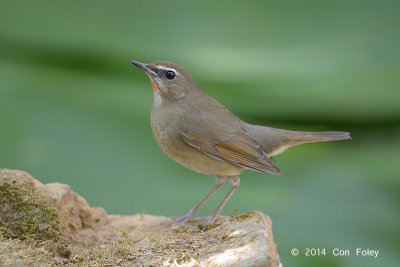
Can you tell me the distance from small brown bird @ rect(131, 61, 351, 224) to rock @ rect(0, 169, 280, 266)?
716mm

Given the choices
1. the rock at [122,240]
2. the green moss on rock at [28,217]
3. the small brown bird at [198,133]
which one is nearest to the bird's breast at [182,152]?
the small brown bird at [198,133]

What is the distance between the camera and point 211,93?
7.76 m

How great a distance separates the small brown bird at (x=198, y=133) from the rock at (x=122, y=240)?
2.35ft

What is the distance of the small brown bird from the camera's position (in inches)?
201

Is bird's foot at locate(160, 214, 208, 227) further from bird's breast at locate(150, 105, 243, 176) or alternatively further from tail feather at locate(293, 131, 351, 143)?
tail feather at locate(293, 131, 351, 143)

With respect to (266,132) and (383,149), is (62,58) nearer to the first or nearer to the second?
(266,132)

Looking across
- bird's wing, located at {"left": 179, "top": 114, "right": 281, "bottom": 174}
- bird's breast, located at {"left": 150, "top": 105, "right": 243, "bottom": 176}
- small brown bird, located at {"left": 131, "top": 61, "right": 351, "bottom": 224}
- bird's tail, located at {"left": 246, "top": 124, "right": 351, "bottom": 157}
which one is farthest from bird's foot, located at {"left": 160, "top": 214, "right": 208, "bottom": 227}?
bird's tail, located at {"left": 246, "top": 124, "right": 351, "bottom": 157}

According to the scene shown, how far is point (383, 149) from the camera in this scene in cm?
766

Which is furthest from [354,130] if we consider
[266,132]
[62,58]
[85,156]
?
[62,58]

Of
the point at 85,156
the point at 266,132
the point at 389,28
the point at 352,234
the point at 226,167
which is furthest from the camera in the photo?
the point at 389,28

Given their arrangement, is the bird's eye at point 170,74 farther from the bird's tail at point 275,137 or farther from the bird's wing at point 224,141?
the bird's tail at point 275,137

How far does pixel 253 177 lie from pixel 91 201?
2.40 metres

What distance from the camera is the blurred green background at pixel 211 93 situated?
283 inches

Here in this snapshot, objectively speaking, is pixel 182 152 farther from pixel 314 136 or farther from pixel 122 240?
pixel 314 136
